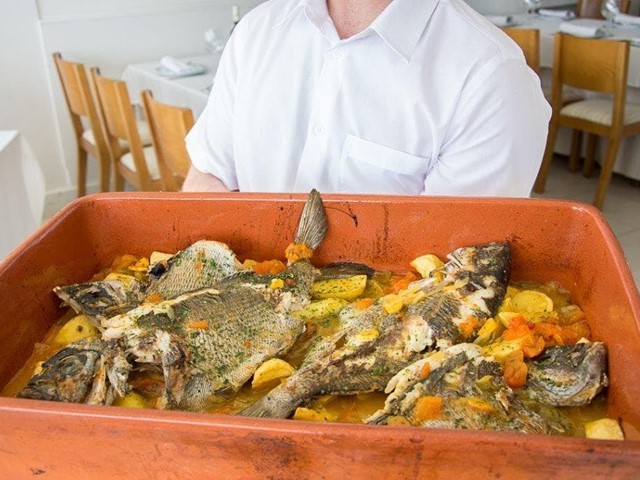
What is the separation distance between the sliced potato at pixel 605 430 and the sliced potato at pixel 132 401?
549mm

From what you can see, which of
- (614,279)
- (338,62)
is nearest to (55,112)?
(338,62)

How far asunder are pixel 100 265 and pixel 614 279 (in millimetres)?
836

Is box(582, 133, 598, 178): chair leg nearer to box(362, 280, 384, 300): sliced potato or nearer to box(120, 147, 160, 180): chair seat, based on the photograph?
box(120, 147, 160, 180): chair seat

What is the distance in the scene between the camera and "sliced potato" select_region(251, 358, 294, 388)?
0.88 metres

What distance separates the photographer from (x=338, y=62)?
51.1 inches

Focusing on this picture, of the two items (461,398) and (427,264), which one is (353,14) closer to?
(427,264)

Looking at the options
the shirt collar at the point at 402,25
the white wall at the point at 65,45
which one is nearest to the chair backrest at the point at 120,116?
the white wall at the point at 65,45

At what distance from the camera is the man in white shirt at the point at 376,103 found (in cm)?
124

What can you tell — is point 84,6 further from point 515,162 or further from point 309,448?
point 309,448

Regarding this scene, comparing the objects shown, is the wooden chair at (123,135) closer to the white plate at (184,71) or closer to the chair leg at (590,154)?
the white plate at (184,71)

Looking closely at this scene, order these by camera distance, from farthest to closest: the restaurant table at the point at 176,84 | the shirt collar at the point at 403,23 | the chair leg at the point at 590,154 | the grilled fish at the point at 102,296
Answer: the chair leg at the point at 590,154, the restaurant table at the point at 176,84, the shirt collar at the point at 403,23, the grilled fish at the point at 102,296

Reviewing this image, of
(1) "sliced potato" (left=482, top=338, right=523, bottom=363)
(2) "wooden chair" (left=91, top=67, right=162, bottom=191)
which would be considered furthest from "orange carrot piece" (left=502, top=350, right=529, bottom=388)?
(2) "wooden chair" (left=91, top=67, right=162, bottom=191)

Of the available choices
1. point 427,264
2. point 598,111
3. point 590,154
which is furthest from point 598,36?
point 427,264

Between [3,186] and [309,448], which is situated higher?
[309,448]
